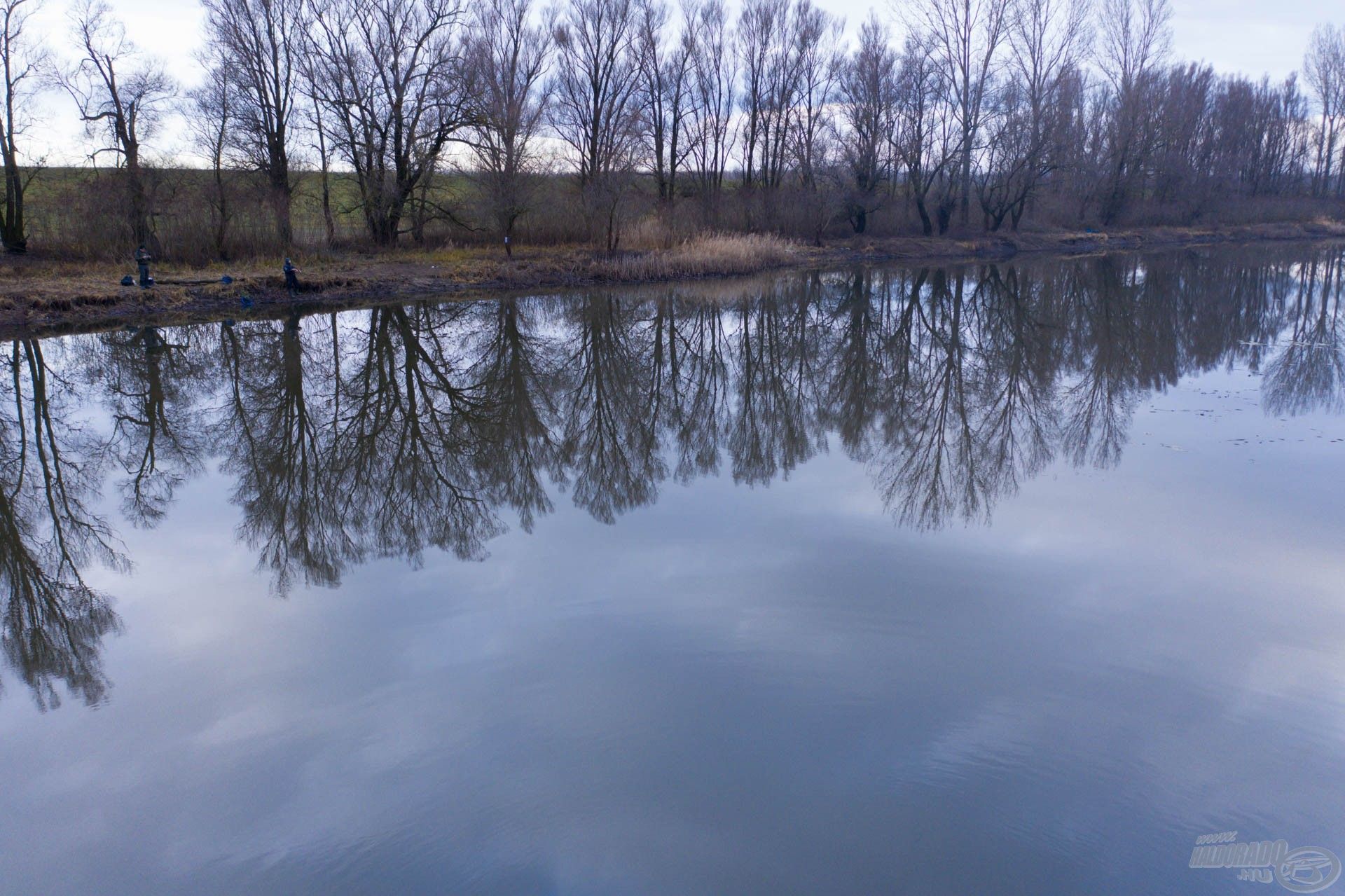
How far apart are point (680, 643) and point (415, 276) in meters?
18.2

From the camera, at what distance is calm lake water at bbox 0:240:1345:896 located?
11.8 ft

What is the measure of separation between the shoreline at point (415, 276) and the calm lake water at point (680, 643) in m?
6.54

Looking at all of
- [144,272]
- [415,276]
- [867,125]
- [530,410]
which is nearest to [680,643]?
[530,410]

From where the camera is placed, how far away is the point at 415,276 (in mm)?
21391

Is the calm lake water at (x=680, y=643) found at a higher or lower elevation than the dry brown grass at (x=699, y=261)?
lower

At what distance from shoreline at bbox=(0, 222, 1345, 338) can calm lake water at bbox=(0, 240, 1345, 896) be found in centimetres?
654

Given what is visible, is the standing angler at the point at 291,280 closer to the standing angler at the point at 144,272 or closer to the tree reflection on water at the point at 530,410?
the tree reflection on water at the point at 530,410

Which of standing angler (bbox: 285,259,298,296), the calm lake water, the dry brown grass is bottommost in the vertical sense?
the calm lake water

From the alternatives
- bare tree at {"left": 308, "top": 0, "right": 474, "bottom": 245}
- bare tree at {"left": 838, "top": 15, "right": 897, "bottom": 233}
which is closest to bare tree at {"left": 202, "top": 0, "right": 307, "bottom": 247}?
bare tree at {"left": 308, "top": 0, "right": 474, "bottom": 245}

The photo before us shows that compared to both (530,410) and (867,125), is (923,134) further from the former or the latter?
(530,410)

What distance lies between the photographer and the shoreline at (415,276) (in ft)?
56.0

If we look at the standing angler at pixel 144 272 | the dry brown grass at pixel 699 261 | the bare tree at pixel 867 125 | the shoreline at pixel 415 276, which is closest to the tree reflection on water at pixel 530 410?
the shoreline at pixel 415 276

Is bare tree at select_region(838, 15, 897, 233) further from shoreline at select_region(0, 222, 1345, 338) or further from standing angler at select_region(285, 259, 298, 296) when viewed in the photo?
standing angler at select_region(285, 259, 298, 296)

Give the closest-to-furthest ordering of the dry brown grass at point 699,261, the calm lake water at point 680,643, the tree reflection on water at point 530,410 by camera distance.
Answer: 1. the calm lake water at point 680,643
2. the tree reflection on water at point 530,410
3. the dry brown grass at point 699,261
